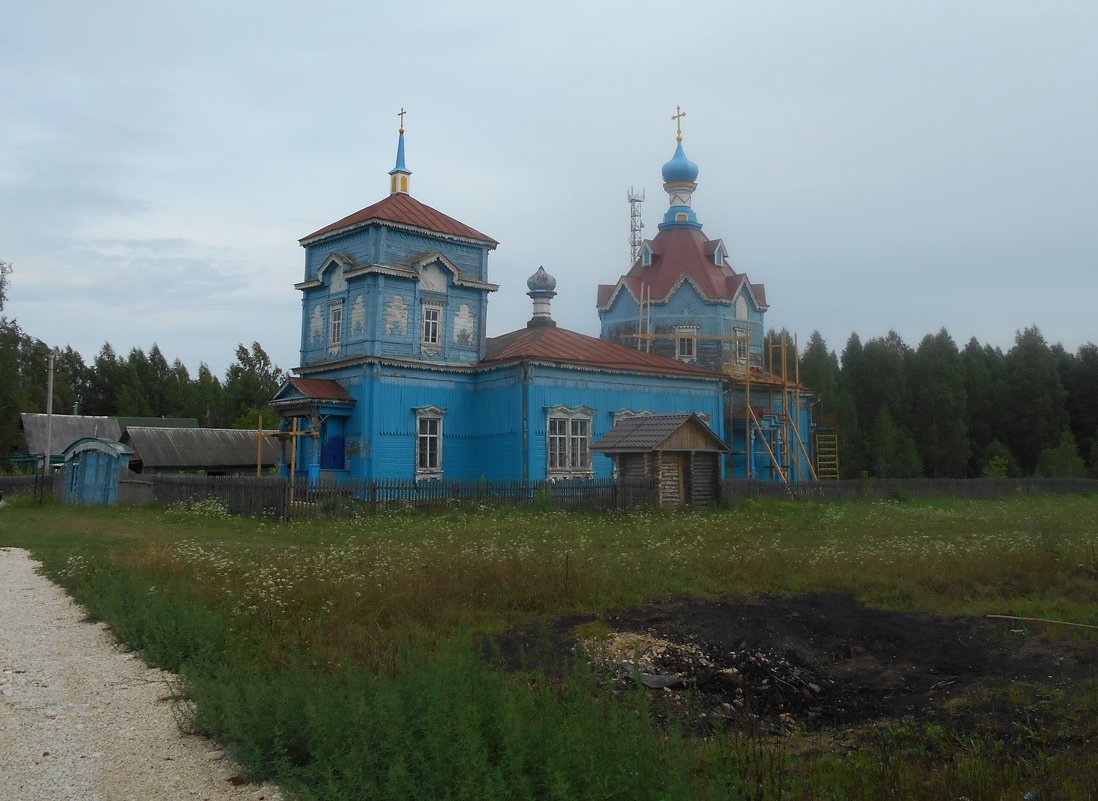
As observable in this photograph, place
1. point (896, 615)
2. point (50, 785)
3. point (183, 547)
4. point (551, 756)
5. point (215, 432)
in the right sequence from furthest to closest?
point (215, 432), point (183, 547), point (896, 615), point (50, 785), point (551, 756)

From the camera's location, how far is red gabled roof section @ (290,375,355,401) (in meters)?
25.0

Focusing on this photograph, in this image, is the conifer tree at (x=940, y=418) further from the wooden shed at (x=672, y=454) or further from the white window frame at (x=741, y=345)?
the wooden shed at (x=672, y=454)

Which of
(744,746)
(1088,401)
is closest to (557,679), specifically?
(744,746)

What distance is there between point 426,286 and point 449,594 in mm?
17867

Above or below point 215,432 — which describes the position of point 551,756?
below

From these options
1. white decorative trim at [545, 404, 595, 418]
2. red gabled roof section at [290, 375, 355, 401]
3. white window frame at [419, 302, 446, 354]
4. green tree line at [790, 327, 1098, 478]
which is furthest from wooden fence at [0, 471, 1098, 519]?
green tree line at [790, 327, 1098, 478]

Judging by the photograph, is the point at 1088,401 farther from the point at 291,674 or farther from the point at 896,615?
the point at 291,674

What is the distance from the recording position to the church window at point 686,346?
34.9 metres

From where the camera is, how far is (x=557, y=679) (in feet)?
23.5

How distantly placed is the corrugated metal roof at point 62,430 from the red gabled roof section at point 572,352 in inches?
980

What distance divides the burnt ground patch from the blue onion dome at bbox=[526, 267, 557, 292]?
24.5m

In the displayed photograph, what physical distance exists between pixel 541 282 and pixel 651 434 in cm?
1276

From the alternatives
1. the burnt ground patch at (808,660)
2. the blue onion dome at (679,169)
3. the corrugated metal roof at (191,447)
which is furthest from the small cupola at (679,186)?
the burnt ground patch at (808,660)

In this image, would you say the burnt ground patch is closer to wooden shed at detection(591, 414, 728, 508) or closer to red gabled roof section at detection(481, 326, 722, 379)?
wooden shed at detection(591, 414, 728, 508)
